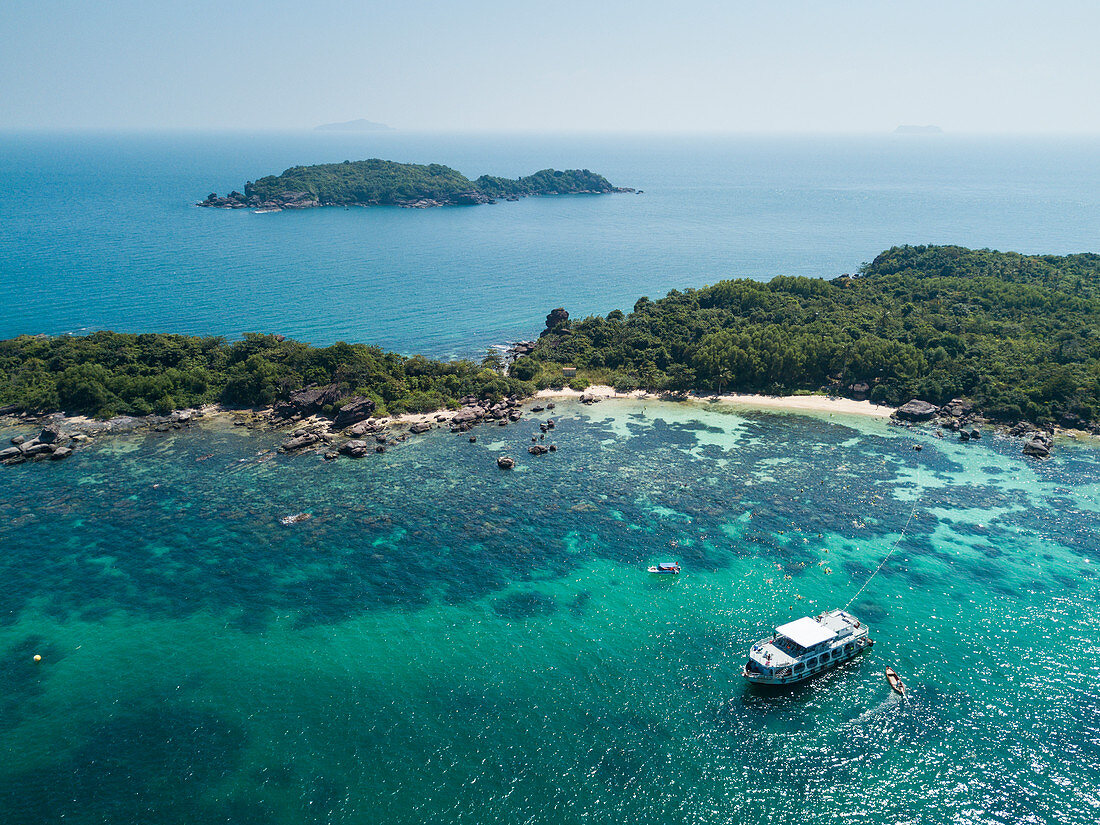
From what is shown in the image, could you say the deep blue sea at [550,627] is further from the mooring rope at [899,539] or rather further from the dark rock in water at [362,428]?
the dark rock in water at [362,428]

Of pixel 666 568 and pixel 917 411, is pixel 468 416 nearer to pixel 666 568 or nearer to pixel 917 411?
pixel 666 568

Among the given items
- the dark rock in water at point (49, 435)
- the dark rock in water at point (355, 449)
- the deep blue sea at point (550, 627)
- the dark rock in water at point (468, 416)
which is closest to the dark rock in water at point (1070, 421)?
the deep blue sea at point (550, 627)

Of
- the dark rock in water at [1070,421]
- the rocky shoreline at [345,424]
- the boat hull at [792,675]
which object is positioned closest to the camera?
the boat hull at [792,675]

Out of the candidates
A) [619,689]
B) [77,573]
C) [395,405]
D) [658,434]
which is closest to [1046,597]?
[619,689]

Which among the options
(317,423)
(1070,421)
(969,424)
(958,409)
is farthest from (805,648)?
(317,423)

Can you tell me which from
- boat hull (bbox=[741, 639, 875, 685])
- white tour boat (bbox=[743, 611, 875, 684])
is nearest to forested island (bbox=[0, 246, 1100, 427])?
white tour boat (bbox=[743, 611, 875, 684])

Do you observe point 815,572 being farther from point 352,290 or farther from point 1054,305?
point 352,290

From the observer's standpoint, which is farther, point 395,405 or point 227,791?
point 395,405
